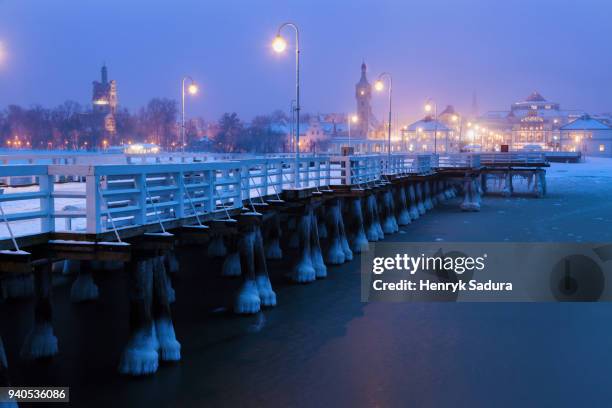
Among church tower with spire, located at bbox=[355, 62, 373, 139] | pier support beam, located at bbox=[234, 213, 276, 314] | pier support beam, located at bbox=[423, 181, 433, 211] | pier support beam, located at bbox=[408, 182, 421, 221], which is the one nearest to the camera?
pier support beam, located at bbox=[234, 213, 276, 314]

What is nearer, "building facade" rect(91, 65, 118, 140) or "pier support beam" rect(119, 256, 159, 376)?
"pier support beam" rect(119, 256, 159, 376)

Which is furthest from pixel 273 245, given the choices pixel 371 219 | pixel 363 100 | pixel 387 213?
pixel 363 100

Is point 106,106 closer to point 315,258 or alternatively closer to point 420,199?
point 420,199

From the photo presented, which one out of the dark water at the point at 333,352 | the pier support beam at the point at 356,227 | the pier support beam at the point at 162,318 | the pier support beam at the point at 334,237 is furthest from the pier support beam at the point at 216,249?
the pier support beam at the point at 162,318

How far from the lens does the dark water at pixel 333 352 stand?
36.0 feet

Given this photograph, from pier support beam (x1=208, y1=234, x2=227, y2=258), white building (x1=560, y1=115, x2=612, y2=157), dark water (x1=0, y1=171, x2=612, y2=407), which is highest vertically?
white building (x1=560, y1=115, x2=612, y2=157)

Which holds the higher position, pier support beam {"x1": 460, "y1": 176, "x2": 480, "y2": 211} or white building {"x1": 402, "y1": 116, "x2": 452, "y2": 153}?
white building {"x1": 402, "y1": 116, "x2": 452, "y2": 153}

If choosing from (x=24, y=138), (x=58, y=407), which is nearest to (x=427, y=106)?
(x=58, y=407)

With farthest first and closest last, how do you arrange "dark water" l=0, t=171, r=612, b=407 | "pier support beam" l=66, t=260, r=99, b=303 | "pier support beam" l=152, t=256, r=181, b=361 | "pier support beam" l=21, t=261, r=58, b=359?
1. "pier support beam" l=66, t=260, r=99, b=303
2. "pier support beam" l=21, t=261, r=58, b=359
3. "pier support beam" l=152, t=256, r=181, b=361
4. "dark water" l=0, t=171, r=612, b=407

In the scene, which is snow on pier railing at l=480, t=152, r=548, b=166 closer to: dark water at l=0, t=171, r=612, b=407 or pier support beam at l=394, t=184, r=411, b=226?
pier support beam at l=394, t=184, r=411, b=226

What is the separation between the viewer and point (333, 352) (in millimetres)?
13062

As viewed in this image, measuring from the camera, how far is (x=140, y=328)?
439 inches

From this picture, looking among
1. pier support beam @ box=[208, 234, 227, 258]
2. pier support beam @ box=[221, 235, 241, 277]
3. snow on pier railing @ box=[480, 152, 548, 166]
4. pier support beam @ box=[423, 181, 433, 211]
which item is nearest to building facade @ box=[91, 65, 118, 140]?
snow on pier railing @ box=[480, 152, 548, 166]

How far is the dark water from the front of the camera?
11.0 m
